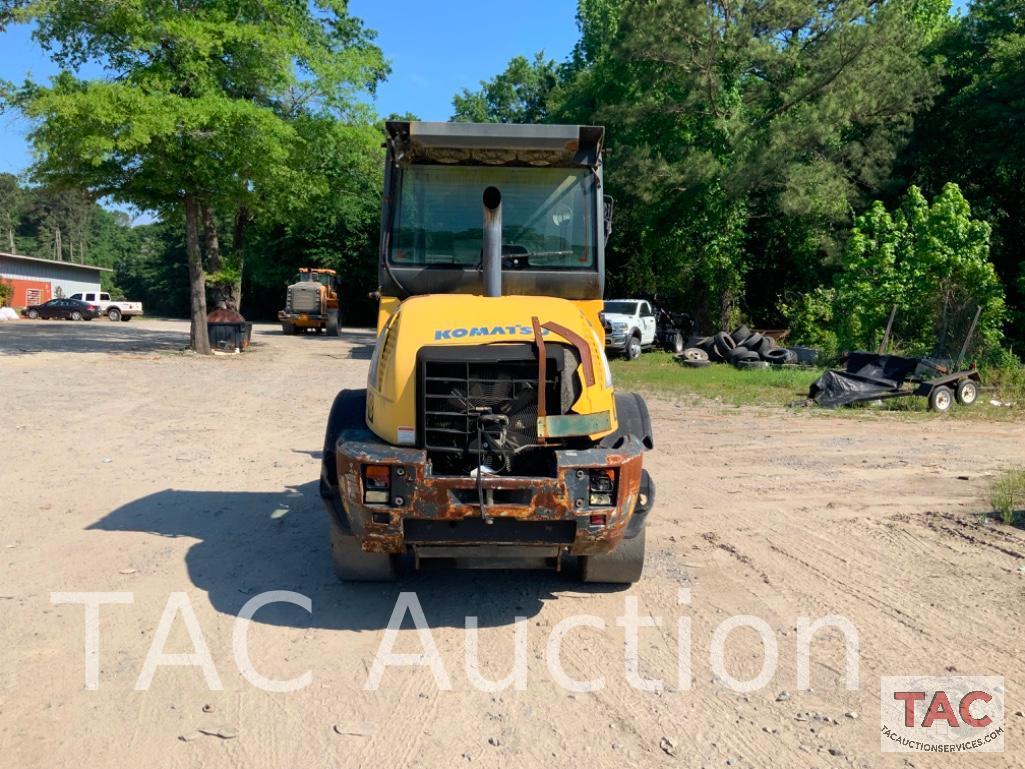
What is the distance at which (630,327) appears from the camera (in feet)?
85.8

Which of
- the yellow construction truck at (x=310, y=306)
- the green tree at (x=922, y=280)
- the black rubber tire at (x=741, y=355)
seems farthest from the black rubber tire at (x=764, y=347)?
the yellow construction truck at (x=310, y=306)

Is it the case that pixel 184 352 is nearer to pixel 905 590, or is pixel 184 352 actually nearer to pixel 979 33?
pixel 905 590

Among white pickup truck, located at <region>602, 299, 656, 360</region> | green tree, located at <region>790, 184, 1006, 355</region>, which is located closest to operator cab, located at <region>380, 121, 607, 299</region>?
green tree, located at <region>790, 184, 1006, 355</region>

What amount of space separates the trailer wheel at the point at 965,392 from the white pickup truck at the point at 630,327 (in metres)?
11.1

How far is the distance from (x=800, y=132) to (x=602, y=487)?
80.1ft

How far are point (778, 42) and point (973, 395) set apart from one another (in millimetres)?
18192

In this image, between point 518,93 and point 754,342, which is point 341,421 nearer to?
point 754,342

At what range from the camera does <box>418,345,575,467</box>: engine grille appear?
448cm

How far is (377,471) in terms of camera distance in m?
4.36

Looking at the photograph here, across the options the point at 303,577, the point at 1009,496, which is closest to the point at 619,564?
the point at 303,577

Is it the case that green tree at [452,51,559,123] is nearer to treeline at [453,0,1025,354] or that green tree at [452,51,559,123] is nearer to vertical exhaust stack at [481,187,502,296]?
treeline at [453,0,1025,354]

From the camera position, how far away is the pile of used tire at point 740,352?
902 inches

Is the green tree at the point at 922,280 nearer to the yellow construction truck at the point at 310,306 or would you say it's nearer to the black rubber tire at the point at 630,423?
the black rubber tire at the point at 630,423

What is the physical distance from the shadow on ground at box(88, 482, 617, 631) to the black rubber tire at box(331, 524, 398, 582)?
14 cm
